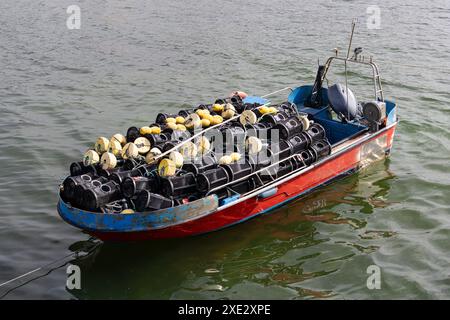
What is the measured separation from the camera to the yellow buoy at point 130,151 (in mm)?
10203

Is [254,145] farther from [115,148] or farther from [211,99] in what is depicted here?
[211,99]

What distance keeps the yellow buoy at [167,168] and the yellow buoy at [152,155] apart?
529 mm

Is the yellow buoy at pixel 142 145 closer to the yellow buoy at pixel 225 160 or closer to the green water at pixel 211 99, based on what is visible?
the yellow buoy at pixel 225 160

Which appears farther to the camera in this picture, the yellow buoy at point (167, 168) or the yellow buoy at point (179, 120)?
the yellow buoy at point (179, 120)

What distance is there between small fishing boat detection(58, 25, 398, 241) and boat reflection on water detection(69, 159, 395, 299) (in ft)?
1.39

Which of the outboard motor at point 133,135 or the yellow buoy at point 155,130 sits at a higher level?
the yellow buoy at point 155,130

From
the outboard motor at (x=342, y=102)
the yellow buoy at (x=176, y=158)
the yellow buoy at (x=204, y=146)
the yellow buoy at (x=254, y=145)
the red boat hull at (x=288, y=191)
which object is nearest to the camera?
the red boat hull at (x=288, y=191)

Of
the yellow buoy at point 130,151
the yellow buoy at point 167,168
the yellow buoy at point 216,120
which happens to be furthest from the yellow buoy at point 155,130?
the yellow buoy at point 167,168

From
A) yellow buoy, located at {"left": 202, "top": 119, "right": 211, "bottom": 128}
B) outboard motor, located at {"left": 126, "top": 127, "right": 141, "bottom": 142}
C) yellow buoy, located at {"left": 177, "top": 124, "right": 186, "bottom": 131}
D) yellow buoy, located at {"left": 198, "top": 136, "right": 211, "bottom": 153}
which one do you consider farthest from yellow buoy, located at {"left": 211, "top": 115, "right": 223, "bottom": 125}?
outboard motor, located at {"left": 126, "top": 127, "right": 141, "bottom": 142}

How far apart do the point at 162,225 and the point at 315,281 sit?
2.84 m

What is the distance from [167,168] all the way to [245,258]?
2253 mm

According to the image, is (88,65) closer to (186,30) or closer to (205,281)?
(186,30)

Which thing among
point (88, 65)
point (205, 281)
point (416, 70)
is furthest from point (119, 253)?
point (416, 70)

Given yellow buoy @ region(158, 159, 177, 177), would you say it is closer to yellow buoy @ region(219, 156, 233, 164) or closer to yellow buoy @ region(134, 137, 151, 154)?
yellow buoy @ region(219, 156, 233, 164)
